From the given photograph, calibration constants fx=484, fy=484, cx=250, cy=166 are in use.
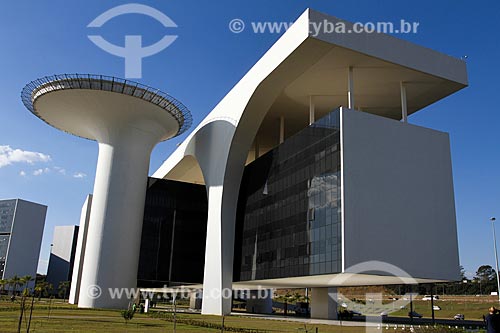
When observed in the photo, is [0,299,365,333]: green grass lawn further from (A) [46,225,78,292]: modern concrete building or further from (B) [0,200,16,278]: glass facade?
(B) [0,200,16,278]: glass facade

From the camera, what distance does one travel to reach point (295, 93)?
33.1 m

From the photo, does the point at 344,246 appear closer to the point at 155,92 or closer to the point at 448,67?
the point at 448,67

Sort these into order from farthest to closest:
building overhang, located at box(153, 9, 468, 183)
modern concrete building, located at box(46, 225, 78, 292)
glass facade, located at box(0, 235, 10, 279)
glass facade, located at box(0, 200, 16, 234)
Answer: glass facade, located at box(0, 200, 16, 234), glass facade, located at box(0, 235, 10, 279), modern concrete building, located at box(46, 225, 78, 292), building overhang, located at box(153, 9, 468, 183)

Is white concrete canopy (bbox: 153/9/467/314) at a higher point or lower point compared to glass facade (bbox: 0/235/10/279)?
higher

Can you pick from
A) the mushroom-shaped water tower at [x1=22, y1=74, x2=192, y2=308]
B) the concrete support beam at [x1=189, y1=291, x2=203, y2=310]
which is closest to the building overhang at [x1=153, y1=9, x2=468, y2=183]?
the mushroom-shaped water tower at [x1=22, y1=74, x2=192, y2=308]

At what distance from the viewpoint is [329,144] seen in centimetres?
2698

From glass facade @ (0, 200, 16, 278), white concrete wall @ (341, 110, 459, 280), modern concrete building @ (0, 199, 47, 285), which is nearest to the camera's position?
white concrete wall @ (341, 110, 459, 280)

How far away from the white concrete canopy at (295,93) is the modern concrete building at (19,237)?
8781cm

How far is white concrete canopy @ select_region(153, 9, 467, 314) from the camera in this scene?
2722 centimetres

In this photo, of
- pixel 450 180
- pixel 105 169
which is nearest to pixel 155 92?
pixel 105 169

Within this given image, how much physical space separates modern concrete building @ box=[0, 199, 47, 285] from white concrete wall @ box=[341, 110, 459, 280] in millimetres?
106802

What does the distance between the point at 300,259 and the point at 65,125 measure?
24863mm

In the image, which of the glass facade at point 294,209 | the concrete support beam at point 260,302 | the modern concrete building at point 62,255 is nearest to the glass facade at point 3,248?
the modern concrete building at point 62,255

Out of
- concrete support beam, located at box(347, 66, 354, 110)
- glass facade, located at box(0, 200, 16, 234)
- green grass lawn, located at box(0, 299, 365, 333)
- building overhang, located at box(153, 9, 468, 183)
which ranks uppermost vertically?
glass facade, located at box(0, 200, 16, 234)
